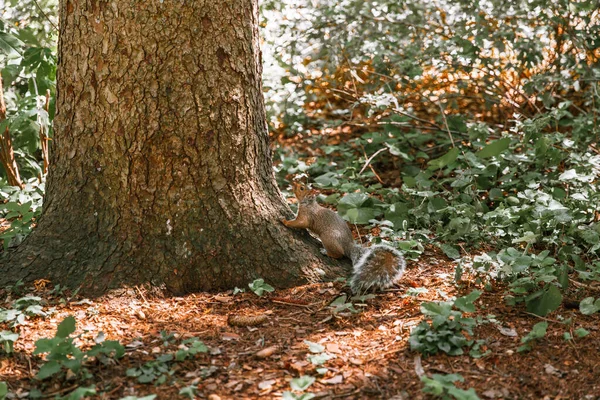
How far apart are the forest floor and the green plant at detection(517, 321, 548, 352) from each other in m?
0.03

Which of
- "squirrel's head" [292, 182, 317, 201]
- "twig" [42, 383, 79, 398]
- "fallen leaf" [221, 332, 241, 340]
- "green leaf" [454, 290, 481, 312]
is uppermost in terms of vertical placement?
"squirrel's head" [292, 182, 317, 201]

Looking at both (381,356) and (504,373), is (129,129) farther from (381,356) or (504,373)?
(504,373)

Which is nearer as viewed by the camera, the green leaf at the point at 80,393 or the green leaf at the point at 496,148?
the green leaf at the point at 80,393

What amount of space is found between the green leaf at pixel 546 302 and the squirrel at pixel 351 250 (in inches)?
26.4

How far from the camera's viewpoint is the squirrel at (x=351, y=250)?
320 cm

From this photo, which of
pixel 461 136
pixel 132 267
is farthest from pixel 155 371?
pixel 461 136

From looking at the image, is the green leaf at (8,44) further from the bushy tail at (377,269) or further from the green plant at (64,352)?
the bushy tail at (377,269)

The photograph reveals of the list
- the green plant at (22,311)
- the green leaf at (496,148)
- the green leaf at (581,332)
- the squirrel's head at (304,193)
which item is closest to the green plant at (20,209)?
the green plant at (22,311)

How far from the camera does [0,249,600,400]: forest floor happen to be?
240 cm

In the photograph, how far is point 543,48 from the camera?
558 centimetres

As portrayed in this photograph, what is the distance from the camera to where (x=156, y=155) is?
3.10 m

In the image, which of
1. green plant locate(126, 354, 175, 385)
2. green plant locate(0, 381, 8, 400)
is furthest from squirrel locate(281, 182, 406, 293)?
green plant locate(0, 381, 8, 400)

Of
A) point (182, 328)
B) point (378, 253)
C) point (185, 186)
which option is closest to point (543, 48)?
point (378, 253)

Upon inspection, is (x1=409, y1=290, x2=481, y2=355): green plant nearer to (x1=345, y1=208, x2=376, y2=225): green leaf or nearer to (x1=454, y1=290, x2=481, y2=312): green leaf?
(x1=454, y1=290, x2=481, y2=312): green leaf
